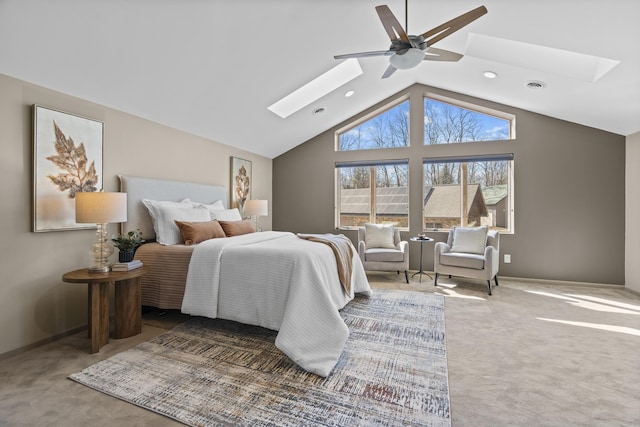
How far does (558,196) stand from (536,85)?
1.77m

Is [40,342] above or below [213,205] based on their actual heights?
below

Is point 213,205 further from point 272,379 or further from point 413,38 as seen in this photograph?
point 413,38

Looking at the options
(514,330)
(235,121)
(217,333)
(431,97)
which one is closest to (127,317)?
(217,333)

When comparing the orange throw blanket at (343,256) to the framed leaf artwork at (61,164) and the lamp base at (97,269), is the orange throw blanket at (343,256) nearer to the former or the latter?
the lamp base at (97,269)

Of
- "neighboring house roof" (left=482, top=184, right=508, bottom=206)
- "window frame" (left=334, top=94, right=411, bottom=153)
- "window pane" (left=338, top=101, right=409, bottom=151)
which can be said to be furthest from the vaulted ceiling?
"neighboring house roof" (left=482, top=184, right=508, bottom=206)

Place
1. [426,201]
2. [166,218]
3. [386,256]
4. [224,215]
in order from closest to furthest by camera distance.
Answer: [166,218], [224,215], [386,256], [426,201]

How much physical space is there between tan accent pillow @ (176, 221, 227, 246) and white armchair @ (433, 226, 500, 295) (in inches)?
122

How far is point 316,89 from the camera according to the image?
4.58 m

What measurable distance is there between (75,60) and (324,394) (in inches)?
124

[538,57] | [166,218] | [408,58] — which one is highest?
[538,57]

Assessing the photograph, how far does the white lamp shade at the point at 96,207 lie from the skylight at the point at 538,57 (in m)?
4.02

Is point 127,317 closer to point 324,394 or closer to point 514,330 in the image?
point 324,394

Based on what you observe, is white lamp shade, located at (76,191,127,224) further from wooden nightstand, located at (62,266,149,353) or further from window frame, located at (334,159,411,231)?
window frame, located at (334,159,411,231)

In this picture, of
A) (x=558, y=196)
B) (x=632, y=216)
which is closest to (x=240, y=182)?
(x=558, y=196)
